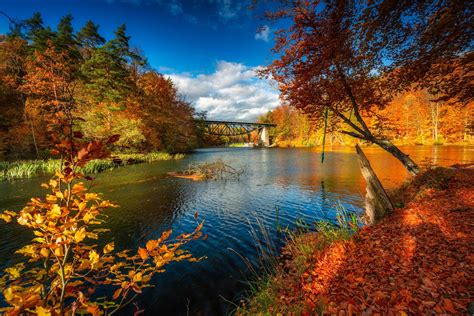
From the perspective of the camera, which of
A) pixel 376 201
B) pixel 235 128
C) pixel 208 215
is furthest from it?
pixel 235 128

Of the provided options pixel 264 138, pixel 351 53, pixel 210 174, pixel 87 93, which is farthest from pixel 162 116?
pixel 264 138

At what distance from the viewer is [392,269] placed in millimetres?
3189

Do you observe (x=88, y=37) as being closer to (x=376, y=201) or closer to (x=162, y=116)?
(x=162, y=116)

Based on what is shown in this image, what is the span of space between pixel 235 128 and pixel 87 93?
189 feet

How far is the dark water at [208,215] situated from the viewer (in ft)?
14.1

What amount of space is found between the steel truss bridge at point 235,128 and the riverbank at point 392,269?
63874 millimetres

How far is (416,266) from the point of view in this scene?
311 centimetres

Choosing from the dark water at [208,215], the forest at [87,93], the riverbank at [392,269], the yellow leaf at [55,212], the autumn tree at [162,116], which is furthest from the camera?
the autumn tree at [162,116]

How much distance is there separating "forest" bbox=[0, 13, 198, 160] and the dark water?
789 cm

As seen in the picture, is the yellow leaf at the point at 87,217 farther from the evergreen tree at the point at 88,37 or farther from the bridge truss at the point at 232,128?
the bridge truss at the point at 232,128

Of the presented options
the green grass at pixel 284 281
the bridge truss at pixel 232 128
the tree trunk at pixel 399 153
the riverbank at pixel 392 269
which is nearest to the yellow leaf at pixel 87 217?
the green grass at pixel 284 281

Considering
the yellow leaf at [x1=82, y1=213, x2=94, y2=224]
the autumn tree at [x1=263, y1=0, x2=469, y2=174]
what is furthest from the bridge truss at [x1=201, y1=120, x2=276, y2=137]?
the yellow leaf at [x1=82, y1=213, x2=94, y2=224]

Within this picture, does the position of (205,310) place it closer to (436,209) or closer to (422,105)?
(436,209)

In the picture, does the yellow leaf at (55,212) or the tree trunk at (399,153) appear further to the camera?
the tree trunk at (399,153)
